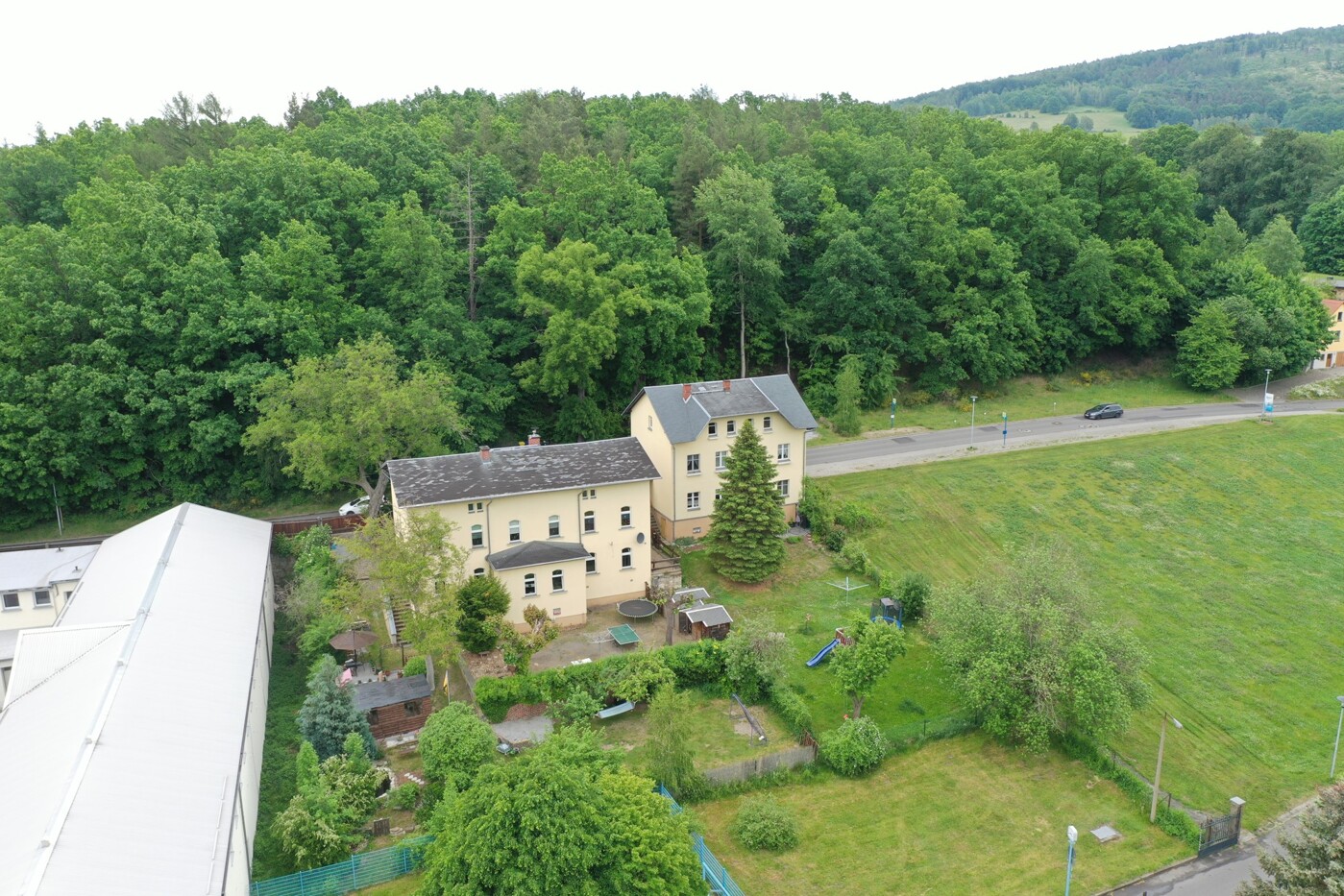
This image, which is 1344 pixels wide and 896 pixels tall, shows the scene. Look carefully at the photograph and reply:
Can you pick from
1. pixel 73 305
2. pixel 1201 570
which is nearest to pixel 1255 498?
pixel 1201 570

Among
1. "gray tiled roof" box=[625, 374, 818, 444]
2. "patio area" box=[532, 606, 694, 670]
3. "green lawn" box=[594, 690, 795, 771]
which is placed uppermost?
"gray tiled roof" box=[625, 374, 818, 444]

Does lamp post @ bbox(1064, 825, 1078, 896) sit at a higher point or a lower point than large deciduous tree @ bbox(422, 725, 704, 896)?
lower

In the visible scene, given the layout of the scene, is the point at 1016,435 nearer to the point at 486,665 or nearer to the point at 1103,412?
the point at 1103,412

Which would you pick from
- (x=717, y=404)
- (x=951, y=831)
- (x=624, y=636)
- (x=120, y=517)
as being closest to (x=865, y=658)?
(x=951, y=831)

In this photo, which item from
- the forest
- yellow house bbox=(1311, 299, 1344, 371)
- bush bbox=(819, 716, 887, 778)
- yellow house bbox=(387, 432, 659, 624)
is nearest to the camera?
bush bbox=(819, 716, 887, 778)

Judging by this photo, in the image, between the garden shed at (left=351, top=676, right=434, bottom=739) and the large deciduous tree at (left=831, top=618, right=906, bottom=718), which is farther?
the garden shed at (left=351, top=676, right=434, bottom=739)

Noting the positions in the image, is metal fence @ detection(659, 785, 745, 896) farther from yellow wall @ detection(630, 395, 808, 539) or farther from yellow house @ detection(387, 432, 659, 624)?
yellow wall @ detection(630, 395, 808, 539)

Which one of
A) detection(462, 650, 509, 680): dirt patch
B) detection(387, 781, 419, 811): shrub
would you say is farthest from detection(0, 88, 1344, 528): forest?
detection(387, 781, 419, 811): shrub
